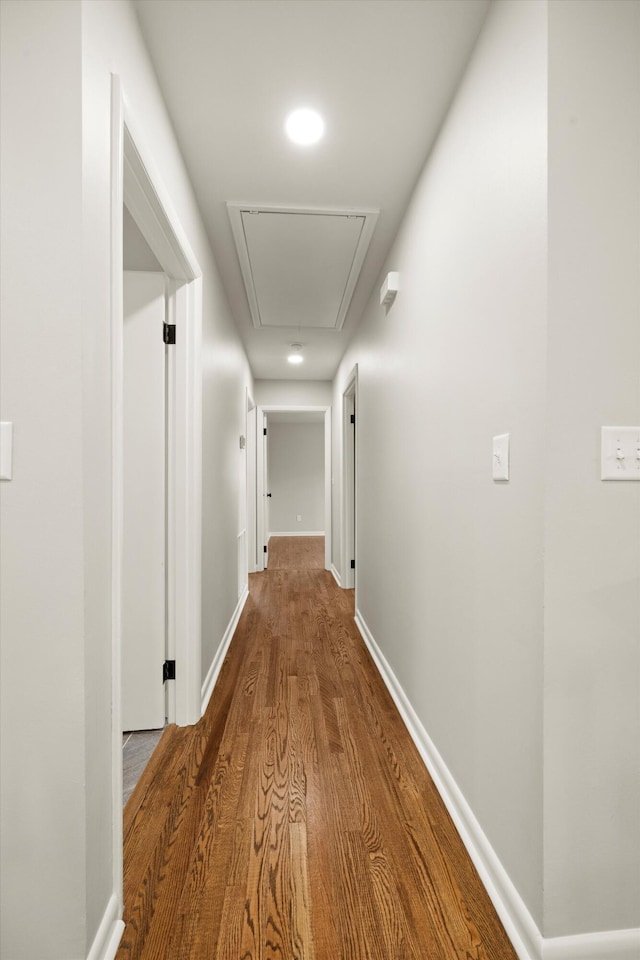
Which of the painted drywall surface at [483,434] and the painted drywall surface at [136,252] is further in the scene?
the painted drywall surface at [136,252]

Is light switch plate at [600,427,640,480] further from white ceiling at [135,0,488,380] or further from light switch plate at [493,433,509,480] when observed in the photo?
white ceiling at [135,0,488,380]

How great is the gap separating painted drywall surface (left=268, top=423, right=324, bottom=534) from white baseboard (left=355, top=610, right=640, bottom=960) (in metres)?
7.67

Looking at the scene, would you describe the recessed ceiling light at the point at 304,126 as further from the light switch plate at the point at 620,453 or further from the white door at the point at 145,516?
the light switch plate at the point at 620,453

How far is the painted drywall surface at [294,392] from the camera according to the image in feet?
20.0

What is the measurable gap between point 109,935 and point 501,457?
1474mm

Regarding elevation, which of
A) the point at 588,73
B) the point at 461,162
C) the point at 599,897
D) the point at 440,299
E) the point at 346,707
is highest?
the point at 461,162

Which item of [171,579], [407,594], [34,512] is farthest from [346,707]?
[34,512]

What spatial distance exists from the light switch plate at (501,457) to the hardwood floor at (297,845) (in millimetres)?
1114

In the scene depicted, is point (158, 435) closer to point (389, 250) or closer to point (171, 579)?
point (171, 579)

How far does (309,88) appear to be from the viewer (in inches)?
65.1

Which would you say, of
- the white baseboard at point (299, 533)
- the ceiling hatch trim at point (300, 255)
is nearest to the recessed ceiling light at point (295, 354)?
the ceiling hatch trim at point (300, 255)

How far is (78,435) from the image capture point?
0.99 meters

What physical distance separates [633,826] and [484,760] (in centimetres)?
37

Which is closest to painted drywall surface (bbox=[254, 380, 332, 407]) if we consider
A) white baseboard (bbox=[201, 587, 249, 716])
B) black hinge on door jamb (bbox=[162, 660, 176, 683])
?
white baseboard (bbox=[201, 587, 249, 716])
